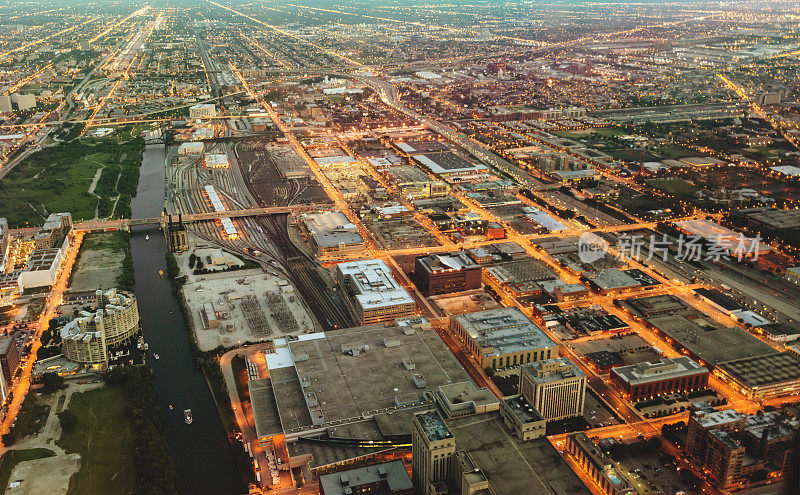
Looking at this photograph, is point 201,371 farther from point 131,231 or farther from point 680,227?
point 680,227

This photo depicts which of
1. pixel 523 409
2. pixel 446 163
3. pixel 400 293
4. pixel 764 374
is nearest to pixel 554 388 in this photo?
pixel 523 409

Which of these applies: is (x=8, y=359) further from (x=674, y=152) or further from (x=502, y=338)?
(x=674, y=152)

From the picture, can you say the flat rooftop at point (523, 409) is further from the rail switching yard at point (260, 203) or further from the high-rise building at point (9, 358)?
the high-rise building at point (9, 358)

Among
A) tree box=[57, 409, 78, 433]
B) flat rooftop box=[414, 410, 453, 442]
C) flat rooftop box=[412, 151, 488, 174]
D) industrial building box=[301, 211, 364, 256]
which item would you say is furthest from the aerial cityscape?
flat rooftop box=[412, 151, 488, 174]

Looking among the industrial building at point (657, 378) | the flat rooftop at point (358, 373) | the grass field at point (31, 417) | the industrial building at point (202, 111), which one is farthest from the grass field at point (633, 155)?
the grass field at point (31, 417)

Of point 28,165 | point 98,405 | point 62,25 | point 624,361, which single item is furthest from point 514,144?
point 62,25

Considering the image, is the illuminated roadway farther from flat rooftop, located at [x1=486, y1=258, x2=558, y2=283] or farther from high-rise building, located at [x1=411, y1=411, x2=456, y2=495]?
flat rooftop, located at [x1=486, y1=258, x2=558, y2=283]
